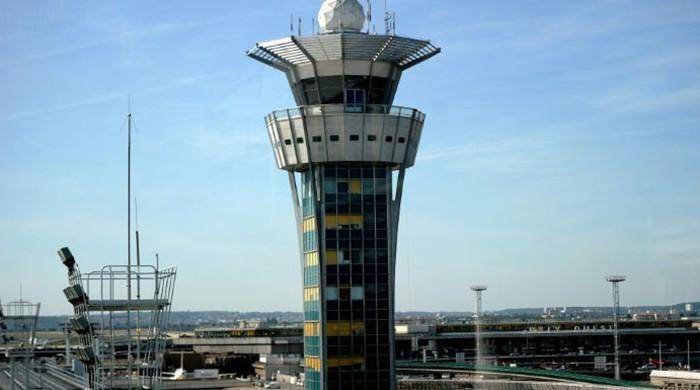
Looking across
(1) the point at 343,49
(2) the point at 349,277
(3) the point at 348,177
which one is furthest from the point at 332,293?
(1) the point at 343,49

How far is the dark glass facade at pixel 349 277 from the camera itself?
95125 millimetres

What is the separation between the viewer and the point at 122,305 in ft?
186

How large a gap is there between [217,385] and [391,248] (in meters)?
49.1

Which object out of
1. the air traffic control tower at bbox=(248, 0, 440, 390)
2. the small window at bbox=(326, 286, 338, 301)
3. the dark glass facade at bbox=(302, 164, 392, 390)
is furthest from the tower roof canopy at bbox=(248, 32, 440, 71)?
the small window at bbox=(326, 286, 338, 301)

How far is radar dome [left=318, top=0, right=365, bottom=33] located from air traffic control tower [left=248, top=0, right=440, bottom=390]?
0.09 meters

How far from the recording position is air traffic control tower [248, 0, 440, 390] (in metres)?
95.2

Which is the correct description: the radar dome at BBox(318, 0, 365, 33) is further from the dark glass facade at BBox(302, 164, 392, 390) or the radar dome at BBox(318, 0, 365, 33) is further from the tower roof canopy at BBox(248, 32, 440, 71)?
the dark glass facade at BBox(302, 164, 392, 390)

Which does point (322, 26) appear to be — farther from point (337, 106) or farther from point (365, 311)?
point (365, 311)

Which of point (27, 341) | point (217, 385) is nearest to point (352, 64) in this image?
point (27, 341)

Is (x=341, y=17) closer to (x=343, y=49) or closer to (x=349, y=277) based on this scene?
(x=343, y=49)

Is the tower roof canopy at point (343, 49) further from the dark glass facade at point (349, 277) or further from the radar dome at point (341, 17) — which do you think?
the dark glass facade at point (349, 277)

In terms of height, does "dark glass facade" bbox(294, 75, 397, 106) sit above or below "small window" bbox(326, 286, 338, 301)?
above

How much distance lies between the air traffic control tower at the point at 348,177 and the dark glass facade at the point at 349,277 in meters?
0.09

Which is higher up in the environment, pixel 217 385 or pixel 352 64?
pixel 352 64
